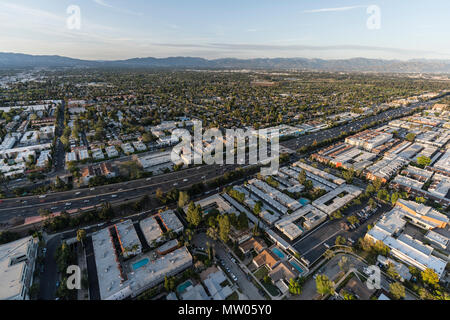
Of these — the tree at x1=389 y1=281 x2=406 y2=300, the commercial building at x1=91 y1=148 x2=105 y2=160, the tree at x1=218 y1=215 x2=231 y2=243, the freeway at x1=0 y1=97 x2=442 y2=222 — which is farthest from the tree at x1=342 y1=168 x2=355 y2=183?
the commercial building at x1=91 y1=148 x2=105 y2=160

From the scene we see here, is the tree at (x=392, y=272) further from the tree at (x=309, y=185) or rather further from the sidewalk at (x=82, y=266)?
the sidewalk at (x=82, y=266)

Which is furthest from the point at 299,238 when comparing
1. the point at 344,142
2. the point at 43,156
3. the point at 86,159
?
the point at 43,156

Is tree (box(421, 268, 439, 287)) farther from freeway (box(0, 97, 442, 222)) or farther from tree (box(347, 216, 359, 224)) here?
freeway (box(0, 97, 442, 222))

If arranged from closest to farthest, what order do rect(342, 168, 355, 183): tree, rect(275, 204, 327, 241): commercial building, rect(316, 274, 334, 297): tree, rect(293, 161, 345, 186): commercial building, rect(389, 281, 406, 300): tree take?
rect(389, 281, 406, 300): tree → rect(316, 274, 334, 297): tree → rect(275, 204, 327, 241): commercial building → rect(342, 168, 355, 183): tree → rect(293, 161, 345, 186): commercial building

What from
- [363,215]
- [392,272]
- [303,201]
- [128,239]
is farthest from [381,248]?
[128,239]

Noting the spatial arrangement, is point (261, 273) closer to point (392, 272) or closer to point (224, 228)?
point (224, 228)

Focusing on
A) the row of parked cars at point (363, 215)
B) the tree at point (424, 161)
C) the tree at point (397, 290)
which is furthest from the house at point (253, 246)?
the tree at point (424, 161)
